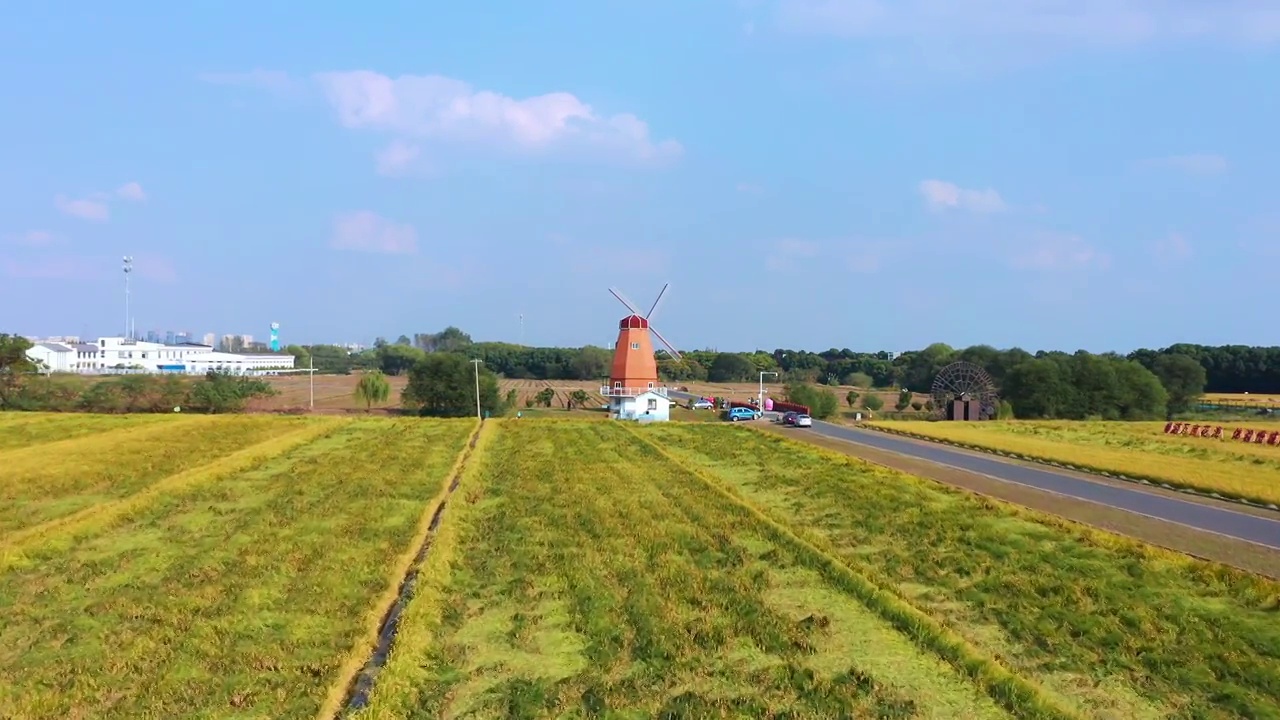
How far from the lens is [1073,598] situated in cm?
1230

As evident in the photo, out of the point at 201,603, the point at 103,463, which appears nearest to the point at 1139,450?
the point at 201,603

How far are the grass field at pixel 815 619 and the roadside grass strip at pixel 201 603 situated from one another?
1069mm

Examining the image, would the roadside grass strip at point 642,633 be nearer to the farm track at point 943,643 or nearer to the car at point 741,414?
the farm track at point 943,643

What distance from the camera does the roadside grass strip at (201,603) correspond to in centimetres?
827

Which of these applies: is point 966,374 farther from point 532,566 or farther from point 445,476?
point 532,566

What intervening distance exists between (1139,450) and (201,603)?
1517 inches

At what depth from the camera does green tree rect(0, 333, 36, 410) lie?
5888 cm

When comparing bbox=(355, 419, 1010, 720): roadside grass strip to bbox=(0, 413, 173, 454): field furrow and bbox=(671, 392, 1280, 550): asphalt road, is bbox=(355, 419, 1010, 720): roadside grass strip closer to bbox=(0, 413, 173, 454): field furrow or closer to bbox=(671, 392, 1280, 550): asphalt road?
bbox=(671, 392, 1280, 550): asphalt road

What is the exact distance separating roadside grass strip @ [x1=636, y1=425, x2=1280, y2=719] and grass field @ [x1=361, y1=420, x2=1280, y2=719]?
0.14ft

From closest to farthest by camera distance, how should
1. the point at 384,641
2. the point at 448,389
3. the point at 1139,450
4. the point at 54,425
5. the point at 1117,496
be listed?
the point at 384,641 < the point at 1117,496 < the point at 1139,450 < the point at 54,425 < the point at 448,389

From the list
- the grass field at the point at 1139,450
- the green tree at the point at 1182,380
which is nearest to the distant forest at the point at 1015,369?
the green tree at the point at 1182,380

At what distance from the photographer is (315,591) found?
1184 centimetres

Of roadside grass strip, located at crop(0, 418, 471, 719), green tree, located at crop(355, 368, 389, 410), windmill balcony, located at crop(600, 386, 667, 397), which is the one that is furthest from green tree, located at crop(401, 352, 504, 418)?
roadside grass strip, located at crop(0, 418, 471, 719)

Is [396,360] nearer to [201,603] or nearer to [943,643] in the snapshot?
[201,603]
